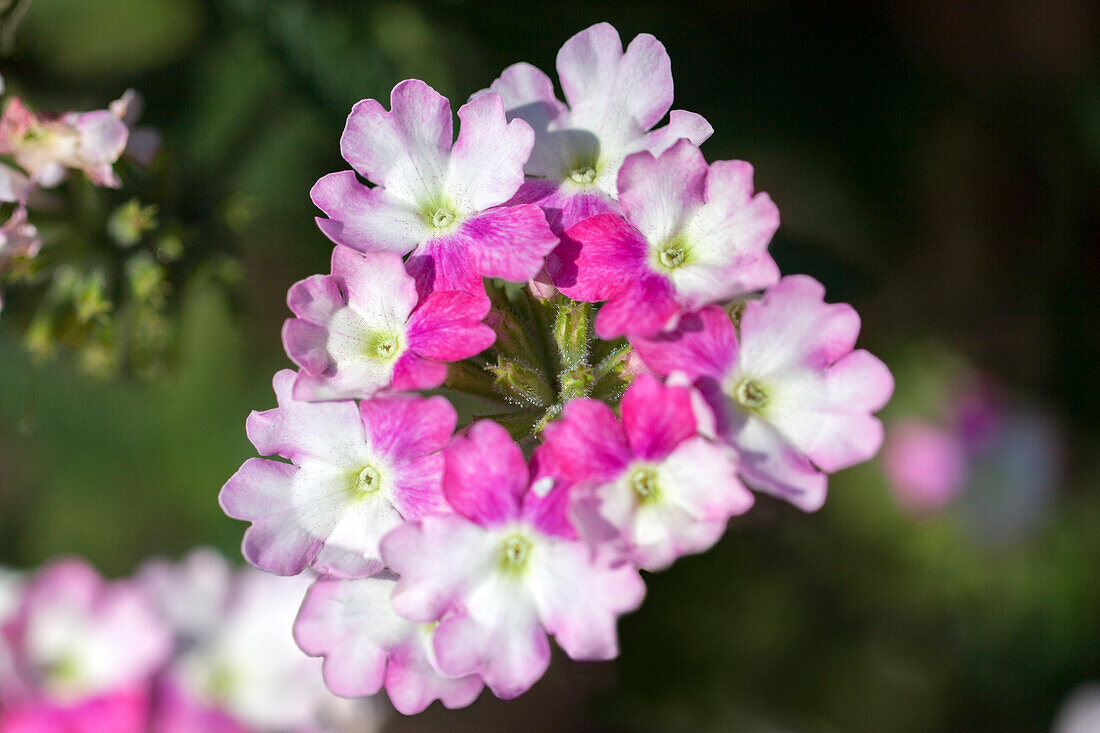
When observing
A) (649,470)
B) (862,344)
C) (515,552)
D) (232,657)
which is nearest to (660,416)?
(649,470)

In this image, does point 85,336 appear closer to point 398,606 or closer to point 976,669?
point 398,606

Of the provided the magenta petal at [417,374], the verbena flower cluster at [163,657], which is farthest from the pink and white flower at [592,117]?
the verbena flower cluster at [163,657]

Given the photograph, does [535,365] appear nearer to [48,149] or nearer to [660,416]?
[660,416]

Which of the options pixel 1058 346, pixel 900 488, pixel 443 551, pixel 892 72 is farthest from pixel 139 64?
pixel 1058 346

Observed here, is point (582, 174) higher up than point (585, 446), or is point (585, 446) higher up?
point (582, 174)

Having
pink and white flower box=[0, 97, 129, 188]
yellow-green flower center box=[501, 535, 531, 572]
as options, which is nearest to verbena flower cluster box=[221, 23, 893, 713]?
yellow-green flower center box=[501, 535, 531, 572]

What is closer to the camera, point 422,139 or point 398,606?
point 398,606

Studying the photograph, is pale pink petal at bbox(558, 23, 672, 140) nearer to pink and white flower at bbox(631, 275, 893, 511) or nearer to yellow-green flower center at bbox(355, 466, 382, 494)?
pink and white flower at bbox(631, 275, 893, 511)

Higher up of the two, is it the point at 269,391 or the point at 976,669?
the point at 976,669
